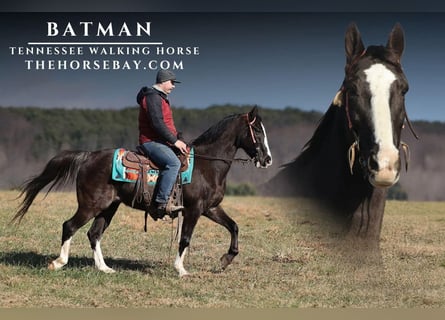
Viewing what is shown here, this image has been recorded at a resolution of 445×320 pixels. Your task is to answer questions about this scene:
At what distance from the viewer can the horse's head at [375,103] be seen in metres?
2.10

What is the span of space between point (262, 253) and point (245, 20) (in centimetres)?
296

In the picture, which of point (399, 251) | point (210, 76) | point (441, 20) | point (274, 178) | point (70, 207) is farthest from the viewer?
point (70, 207)

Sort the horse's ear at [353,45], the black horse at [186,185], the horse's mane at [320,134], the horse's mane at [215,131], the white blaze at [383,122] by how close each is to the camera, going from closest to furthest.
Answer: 1. the white blaze at [383,122]
2. the horse's ear at [353,45]
3. the horse's mane at [320,134]
4. the black horse at [186,185]
5. the horse's mane at [215,131]

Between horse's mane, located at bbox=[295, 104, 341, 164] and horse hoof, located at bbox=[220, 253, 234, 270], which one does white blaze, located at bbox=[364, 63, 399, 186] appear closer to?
horse's mane, located at bbox=[295, 104, 341, 164]

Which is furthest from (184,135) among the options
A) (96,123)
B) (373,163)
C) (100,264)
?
(373,163)

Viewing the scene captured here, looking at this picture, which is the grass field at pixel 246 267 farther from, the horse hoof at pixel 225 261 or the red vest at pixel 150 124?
the red vest at pixel 150 124

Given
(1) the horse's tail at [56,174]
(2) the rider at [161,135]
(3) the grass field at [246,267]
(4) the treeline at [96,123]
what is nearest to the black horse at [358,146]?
(3) the grass field at [246,267]

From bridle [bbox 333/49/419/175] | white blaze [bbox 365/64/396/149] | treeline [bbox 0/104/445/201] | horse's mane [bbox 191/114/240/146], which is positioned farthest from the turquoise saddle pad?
white blaze [bbox 365/64/396/149]

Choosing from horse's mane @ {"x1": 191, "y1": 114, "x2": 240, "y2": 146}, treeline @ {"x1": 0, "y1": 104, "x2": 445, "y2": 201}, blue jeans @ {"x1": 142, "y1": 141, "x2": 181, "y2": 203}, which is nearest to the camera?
blue jeans @ {"x1": 142, "y1": 141, "x2": 181, "y2": 203}

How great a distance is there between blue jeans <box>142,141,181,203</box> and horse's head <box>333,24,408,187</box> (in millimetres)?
3147

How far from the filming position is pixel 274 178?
2.84 m

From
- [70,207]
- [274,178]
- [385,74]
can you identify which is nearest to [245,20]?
[274,178]

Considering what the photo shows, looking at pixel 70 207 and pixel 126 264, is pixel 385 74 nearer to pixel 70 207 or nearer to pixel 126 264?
pixel 126 264

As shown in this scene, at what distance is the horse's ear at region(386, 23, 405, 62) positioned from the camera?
243cm
